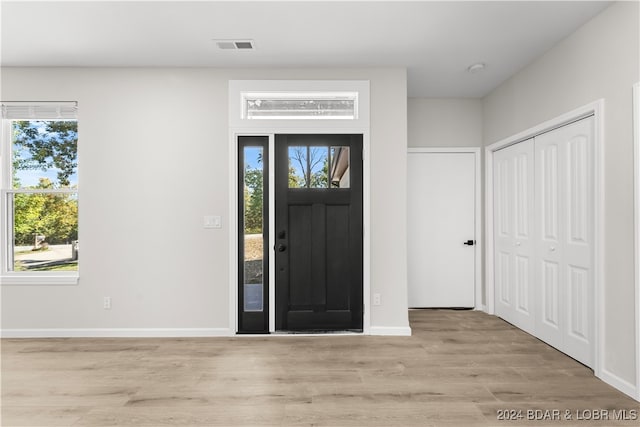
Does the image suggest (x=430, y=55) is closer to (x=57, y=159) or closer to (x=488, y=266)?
(x=488, y=266)

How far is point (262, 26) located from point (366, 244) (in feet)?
7.00

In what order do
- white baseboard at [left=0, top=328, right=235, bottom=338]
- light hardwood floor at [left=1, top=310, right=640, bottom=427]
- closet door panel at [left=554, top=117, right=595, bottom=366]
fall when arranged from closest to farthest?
light hardwood floor at [left=1, top=310, right=640, bottom=427], closet door panel at [left=554, top=117, right=595, bottom=366], white baseboard at [left=0, top=328, right=235, bottom=338]

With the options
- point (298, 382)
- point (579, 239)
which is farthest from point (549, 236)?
point (298, 382)

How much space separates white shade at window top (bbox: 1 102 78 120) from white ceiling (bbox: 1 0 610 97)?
15.1 inches

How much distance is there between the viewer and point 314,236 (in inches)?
140

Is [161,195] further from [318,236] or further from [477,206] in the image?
[477,206]

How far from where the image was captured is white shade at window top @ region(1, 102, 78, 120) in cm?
355

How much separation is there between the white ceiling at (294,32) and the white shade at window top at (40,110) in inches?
15.1

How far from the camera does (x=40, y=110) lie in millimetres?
3572

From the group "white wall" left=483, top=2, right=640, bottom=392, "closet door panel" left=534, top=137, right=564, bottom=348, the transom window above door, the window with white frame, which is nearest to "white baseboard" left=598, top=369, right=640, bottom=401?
"white wall" left=483, top=2, right=640, bottom=392

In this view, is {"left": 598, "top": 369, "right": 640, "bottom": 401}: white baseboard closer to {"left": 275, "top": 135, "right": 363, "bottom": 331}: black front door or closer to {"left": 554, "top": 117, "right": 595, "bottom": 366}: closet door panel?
{"left": 554, "top": 117, "right": 595, "bottom": 366}: closet door panel

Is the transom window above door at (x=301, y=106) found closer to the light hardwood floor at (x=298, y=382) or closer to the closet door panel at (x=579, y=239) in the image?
the closet door panel at (x=579, y=239)

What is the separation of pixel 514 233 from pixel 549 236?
0.59 meters

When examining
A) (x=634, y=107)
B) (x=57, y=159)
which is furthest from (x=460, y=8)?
(x=57, y=159)
